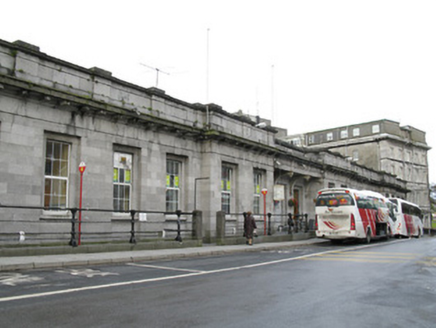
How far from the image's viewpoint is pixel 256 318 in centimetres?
586

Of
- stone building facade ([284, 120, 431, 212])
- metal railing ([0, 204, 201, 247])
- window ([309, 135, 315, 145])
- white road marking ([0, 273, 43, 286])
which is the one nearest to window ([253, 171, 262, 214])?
metal railing ([0, 204, 201, 247])

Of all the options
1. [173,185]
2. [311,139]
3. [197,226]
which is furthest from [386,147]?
[197,226]

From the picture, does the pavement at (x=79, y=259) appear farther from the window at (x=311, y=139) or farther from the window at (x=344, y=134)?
the window at (x=311, y=139)

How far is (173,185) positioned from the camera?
20875mm

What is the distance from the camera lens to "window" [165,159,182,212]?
20.5 m

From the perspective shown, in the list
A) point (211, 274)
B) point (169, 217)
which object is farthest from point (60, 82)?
point (211, 274)

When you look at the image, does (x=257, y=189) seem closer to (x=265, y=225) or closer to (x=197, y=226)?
(x=265, y=225)

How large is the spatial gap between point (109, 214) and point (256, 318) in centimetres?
1203

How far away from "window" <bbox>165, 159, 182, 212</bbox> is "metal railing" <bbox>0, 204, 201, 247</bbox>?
2.21 ft

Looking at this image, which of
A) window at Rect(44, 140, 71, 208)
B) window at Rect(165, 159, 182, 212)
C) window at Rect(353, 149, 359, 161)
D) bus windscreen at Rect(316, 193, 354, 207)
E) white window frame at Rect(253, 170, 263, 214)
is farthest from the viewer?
window at Rect(353, 149, 359, 161)

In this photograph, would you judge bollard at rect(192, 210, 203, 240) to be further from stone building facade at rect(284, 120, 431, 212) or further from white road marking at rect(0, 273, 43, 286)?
stone building facade at rect(284, 120, 431, 212)

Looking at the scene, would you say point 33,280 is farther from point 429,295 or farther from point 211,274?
point 429,295

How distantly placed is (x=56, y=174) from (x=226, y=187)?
35.1 feet

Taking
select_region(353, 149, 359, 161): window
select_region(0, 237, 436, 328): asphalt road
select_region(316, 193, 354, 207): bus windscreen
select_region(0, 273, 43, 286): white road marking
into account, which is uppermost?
select_region(353, 149, 359, 161): window
